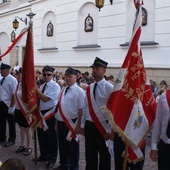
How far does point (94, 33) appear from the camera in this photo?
49.5 feet

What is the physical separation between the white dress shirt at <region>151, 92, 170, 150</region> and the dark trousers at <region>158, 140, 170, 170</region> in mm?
63

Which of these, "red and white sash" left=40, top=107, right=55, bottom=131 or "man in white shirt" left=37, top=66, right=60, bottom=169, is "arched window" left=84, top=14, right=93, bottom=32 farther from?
"red and white sash" left=40, top=107, right=55, bottom=131

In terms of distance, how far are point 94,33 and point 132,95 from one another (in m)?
11.3

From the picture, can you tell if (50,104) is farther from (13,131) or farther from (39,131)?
(13,131)

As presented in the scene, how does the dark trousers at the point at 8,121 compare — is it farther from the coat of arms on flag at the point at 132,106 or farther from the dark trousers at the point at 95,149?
the coat of arms on flag at the point at 132,106

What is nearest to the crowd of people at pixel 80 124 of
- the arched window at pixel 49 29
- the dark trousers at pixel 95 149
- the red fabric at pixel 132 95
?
the dark trousers at pixel 95 149

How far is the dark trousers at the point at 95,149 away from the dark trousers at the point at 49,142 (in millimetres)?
1360

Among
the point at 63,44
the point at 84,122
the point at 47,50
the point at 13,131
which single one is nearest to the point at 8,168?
the point at 84,122

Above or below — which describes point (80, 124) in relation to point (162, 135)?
below

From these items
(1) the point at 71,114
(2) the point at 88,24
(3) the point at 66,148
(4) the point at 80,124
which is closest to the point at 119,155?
(4) the point at 80,124

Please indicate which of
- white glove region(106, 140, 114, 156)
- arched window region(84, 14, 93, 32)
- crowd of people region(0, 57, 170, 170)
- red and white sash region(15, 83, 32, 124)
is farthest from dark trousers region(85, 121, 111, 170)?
arched window region(84, 14, 93, 32)

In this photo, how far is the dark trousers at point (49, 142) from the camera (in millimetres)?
6020

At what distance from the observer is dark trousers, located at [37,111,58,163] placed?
19.7 ft

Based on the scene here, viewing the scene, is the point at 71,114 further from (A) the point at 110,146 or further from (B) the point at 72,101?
(A) the point at 110,146
